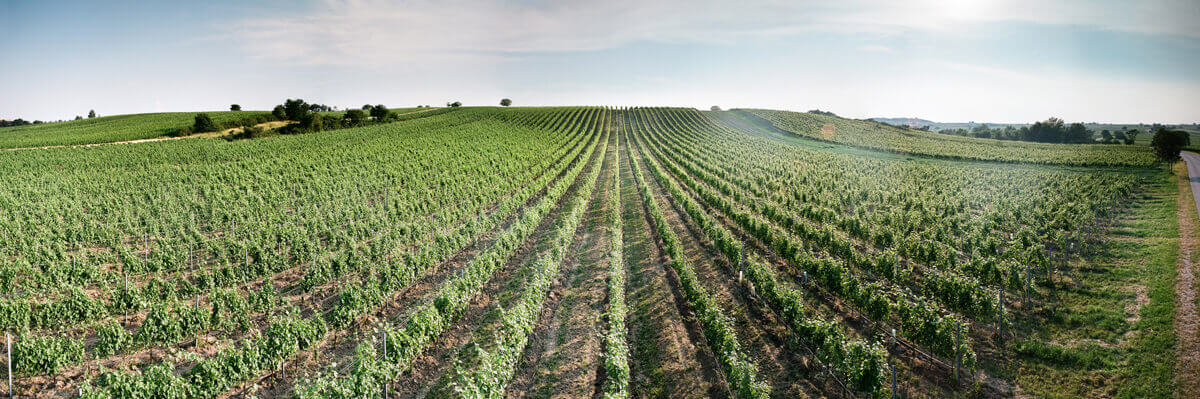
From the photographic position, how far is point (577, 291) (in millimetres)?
16656

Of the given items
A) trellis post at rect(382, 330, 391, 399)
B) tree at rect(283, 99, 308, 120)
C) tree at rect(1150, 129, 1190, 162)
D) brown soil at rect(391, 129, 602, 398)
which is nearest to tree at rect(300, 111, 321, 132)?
tree at rect(283, 99, 308, 120)

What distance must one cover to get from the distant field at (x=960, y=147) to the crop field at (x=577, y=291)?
2711 centimetres

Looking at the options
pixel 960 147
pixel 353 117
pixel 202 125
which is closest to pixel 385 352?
pixel 202 125

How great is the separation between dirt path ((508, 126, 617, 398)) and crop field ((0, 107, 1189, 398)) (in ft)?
0.27

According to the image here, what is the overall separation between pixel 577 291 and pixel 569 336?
131 inches

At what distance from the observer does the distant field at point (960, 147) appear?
59000 millimetres

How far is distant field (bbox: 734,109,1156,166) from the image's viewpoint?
59.0 metres

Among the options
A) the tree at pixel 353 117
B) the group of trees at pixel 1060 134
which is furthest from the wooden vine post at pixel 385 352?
the group of trees at pixel 1060 134

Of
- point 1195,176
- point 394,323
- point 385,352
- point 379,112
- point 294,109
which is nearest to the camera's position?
point 385,352

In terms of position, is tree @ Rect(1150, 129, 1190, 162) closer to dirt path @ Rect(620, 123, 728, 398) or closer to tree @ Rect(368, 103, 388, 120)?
dirt path @ Rect(620, 123, 728, 398)

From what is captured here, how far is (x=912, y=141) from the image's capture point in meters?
86.5

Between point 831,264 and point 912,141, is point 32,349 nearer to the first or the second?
point 831,264

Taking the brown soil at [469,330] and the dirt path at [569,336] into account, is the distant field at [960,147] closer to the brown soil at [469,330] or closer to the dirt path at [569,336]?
the dirt path at [569,336]

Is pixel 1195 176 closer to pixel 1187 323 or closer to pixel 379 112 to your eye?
pixel 1187 323
